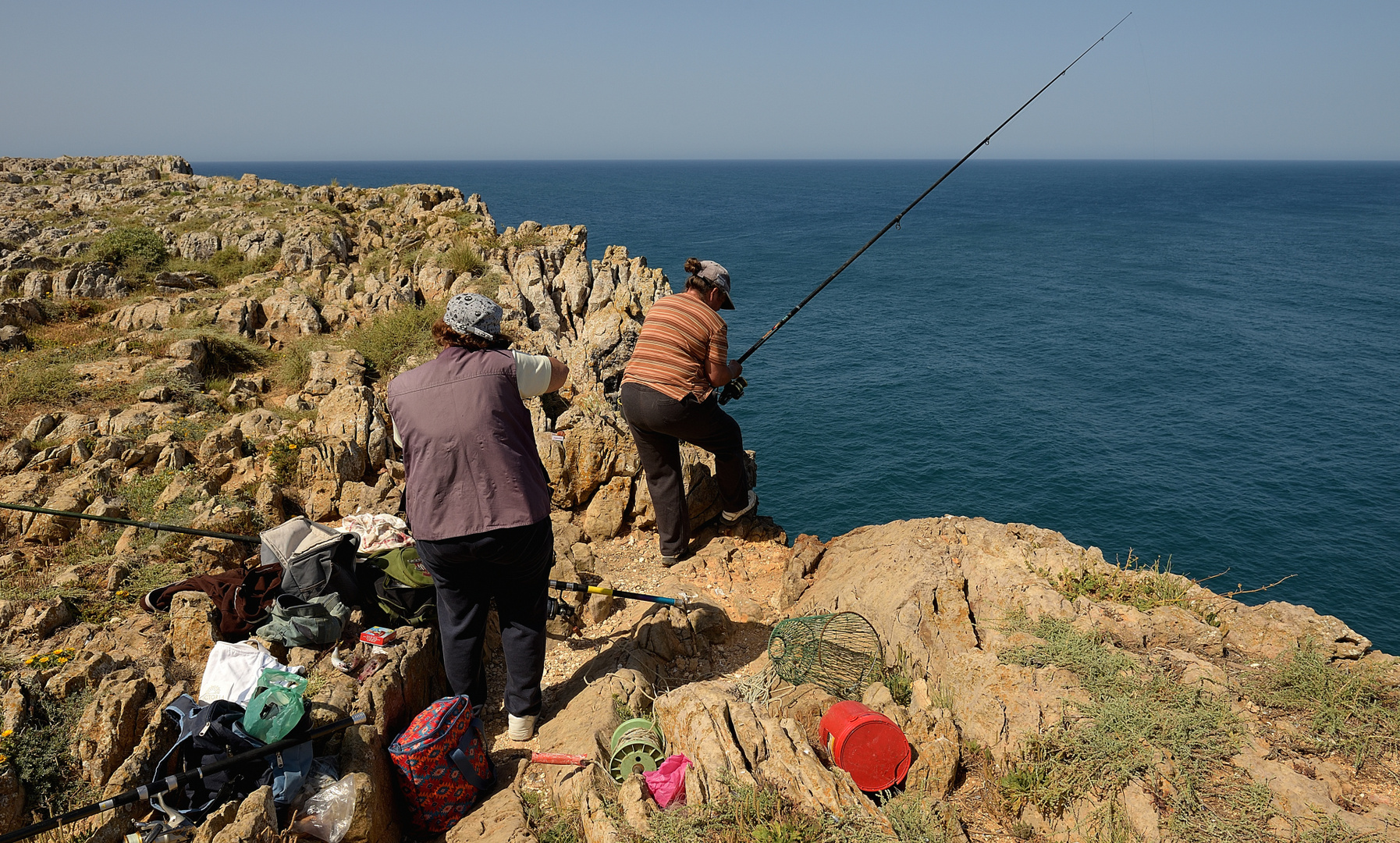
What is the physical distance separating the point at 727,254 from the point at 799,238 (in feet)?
44.3

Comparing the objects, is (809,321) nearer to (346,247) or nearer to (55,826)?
(346,247)

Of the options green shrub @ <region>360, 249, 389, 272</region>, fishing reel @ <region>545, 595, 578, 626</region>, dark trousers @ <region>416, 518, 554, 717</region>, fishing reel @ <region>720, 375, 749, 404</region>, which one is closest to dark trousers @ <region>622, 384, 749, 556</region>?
fishing reel @ <region>720, 375, 749, 404</region>

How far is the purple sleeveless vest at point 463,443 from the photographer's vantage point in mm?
3928

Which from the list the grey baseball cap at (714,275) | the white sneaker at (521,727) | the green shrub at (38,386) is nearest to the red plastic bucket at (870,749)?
the white sneaker at (521,727)

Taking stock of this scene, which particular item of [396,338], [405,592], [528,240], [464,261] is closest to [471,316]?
[405,592]

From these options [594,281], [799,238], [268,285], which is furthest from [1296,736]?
[799,238]

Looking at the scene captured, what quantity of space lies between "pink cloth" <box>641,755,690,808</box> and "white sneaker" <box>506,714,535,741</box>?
106cm

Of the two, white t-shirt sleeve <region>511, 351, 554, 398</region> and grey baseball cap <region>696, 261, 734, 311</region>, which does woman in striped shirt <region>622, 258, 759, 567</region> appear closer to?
grey baseball cap <region>696, 261, 734, 311</region>

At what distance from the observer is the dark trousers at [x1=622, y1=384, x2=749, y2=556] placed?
6.11 meters

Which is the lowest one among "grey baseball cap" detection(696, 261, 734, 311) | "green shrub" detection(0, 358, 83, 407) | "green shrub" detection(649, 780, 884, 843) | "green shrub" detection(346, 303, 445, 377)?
"green shrub" detection(649, 780, 884, 843)

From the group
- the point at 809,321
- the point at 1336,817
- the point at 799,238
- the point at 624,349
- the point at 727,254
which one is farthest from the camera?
the point at 799,238

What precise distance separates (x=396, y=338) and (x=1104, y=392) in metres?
29.6

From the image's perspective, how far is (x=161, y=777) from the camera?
361 cm

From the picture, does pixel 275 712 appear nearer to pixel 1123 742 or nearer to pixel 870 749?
pixel 870 749
